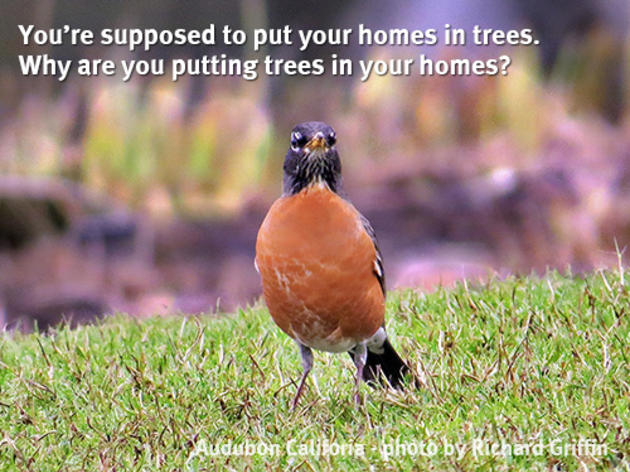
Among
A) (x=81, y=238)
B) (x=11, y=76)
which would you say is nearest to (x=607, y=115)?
(x=81, y=238)

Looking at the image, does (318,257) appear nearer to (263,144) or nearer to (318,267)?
(318,267)

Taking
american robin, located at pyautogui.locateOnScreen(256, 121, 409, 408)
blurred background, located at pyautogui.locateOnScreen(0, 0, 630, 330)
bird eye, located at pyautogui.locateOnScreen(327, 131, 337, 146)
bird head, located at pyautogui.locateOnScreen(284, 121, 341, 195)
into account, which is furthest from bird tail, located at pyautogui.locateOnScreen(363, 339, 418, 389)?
blurred background, located at pyautogui.locateOnScreen(0, 0, 630, 330)

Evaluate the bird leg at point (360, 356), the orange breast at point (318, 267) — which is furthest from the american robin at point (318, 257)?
the bird leg at point (360, 356)

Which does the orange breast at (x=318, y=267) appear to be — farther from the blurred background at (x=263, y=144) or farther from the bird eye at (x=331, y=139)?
the blurred background at (x=263, y=144)

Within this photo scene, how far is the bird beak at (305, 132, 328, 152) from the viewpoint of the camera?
4168mm

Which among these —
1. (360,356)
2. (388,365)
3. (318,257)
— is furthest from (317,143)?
(388,365)

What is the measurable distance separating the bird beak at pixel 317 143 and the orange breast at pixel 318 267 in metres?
0.18

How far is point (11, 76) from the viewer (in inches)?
361

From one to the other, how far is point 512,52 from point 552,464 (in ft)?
18.7

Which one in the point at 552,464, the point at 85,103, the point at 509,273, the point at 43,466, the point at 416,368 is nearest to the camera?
the point at 552,464

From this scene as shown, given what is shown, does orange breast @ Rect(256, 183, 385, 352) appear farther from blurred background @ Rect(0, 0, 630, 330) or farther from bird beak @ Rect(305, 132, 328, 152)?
blurred background @ Rect(0, 0, 630, 330)

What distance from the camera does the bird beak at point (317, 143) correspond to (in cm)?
417

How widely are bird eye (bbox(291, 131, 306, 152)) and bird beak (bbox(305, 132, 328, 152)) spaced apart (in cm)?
3

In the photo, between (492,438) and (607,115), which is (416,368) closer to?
(492,438)
